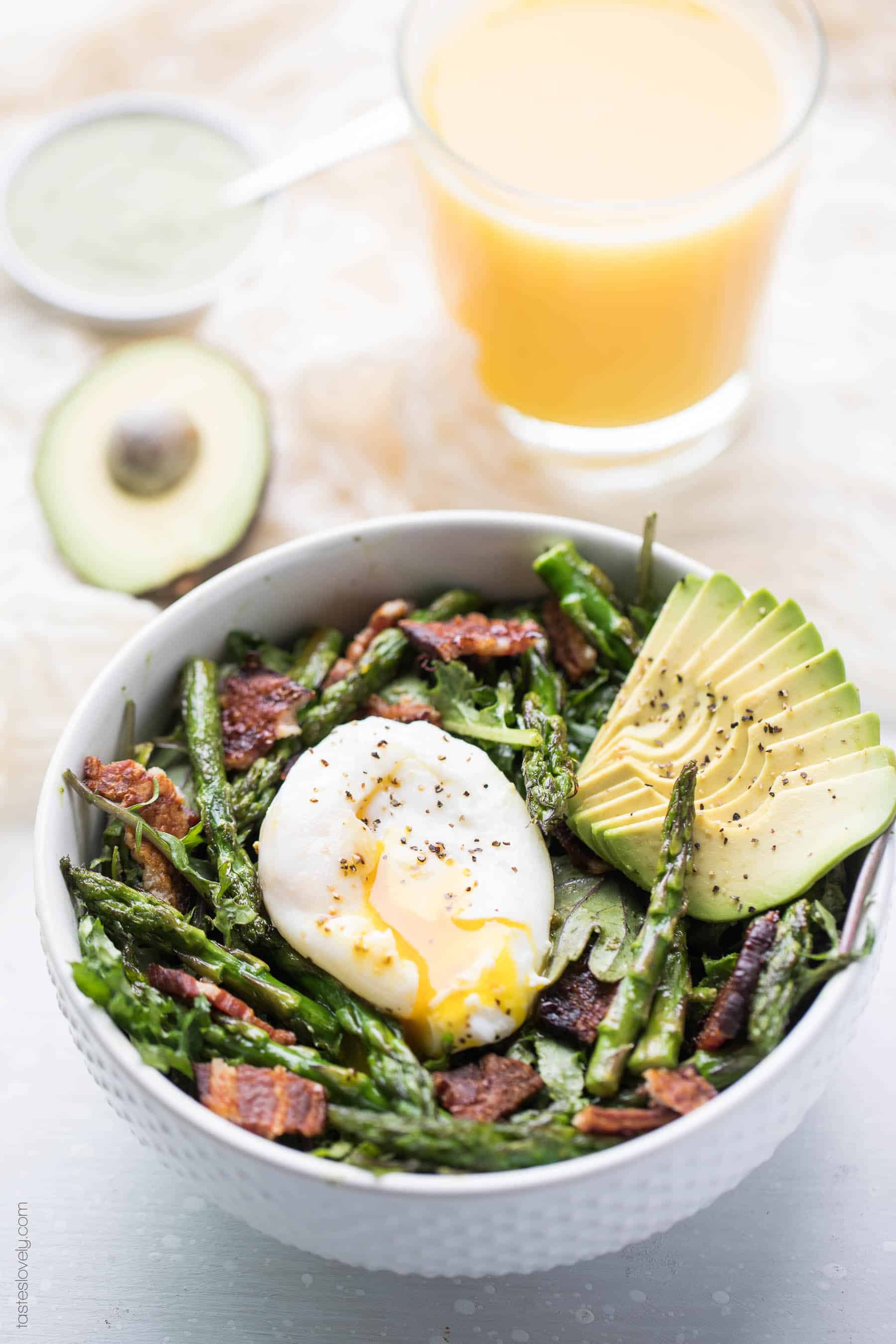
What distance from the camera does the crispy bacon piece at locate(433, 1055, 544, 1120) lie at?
6.48 ft

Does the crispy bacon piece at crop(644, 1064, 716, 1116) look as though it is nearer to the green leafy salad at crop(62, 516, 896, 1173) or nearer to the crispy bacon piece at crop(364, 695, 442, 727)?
the green leafy salad at crop(62, 516, 896, 1173)

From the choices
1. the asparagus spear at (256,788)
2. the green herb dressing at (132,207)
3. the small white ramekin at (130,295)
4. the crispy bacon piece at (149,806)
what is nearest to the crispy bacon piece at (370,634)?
the asparagus spear at (256,788)

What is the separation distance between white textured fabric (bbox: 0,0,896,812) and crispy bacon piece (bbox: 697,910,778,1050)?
4.68 ft

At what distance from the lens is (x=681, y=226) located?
3.13 meters

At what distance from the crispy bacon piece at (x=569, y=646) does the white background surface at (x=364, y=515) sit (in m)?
0.93

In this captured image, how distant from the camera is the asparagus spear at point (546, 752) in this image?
2.33 metres

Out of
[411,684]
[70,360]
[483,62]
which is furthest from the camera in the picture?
[70,360]

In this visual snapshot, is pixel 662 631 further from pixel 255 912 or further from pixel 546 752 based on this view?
pixel 255 912

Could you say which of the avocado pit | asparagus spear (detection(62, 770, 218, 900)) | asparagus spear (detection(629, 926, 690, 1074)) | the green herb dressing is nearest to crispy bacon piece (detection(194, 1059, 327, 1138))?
asparagus spear (detection(62, 770, 218, 900))

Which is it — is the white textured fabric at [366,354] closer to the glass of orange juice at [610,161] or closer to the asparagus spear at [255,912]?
the glass of orange juice at [610,161]

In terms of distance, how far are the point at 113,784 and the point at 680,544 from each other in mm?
1923

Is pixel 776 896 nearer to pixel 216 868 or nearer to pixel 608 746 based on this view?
pixel 608 746

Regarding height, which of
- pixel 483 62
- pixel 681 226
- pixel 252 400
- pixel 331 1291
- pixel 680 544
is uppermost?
pixel 483 62

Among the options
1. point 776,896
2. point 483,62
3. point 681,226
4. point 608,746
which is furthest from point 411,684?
point 483,62
